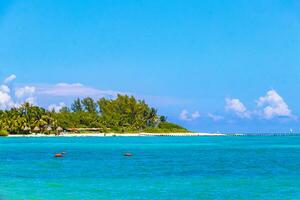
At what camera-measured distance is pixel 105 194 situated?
41.4 meters

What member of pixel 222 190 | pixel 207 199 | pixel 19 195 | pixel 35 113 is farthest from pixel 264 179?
pixel 35 113

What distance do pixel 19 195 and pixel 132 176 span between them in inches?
613

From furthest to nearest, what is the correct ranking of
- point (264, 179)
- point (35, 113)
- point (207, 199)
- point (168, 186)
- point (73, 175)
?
point (35, 113) < point (73, 175) < point (264, 179) < point (168, 186) < point (207, 199)

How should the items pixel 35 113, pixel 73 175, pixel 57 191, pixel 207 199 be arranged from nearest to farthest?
pixel 207 199 → pixel 57 191 → pixel 73 175 → pixel 35 113

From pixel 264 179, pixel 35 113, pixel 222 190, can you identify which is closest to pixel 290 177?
pixel 264 179

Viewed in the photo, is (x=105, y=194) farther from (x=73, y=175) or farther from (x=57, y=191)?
(x=73, y=175)

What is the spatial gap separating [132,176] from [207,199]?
52.2ft

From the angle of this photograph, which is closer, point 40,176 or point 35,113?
point 40,176

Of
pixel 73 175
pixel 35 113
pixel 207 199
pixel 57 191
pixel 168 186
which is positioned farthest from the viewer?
pixel 35 113

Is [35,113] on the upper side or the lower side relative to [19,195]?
upper

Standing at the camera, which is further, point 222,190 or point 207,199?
point 222,190

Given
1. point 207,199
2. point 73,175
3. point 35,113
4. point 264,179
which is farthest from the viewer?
point 35,113

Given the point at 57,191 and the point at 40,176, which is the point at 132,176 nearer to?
the point at 40,176

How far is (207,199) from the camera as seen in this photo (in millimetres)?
39219
